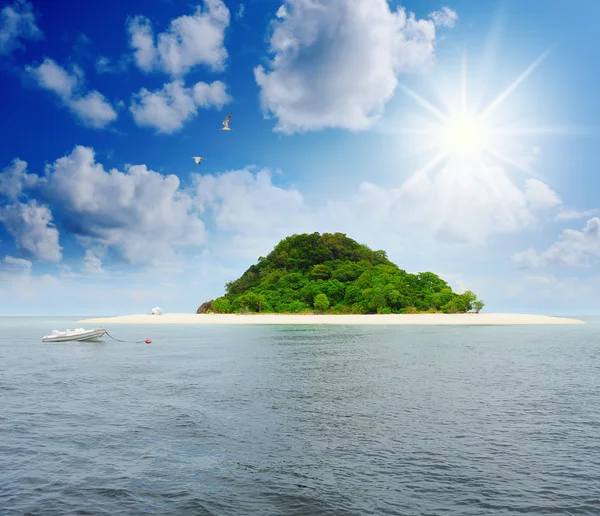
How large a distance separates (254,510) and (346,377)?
18670 millimetres

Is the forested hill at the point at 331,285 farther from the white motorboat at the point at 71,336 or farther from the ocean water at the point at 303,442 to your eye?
the ocean water at the point at 303,442

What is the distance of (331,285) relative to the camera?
140 m

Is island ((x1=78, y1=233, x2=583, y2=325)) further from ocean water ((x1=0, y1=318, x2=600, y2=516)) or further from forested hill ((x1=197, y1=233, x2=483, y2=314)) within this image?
ocean water ((x1=0, y1=318, x2=600, y2=516))

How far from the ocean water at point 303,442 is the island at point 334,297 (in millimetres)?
77141

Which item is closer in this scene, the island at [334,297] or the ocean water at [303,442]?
the ocean water at [303,442]

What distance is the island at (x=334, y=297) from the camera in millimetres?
113812

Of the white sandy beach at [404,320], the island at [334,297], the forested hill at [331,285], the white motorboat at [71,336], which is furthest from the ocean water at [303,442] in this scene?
the forested hill at [331,285]

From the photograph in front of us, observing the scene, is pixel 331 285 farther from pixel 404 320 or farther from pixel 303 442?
pixel 303 442

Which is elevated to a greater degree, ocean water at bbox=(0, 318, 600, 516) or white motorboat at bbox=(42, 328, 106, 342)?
white motorboat at bbox=(42, 328, 106, 342)

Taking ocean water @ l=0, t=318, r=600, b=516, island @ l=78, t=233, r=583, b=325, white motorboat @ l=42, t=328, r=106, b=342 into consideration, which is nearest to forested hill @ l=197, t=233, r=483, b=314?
island @ l=78, t=233, r=583, b=325

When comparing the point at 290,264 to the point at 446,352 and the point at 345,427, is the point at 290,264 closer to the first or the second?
the point at 446,352

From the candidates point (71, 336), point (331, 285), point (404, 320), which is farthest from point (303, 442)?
point (331, 285)

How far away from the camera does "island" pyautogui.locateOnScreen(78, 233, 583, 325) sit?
373 ft

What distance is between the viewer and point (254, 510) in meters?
10.5
